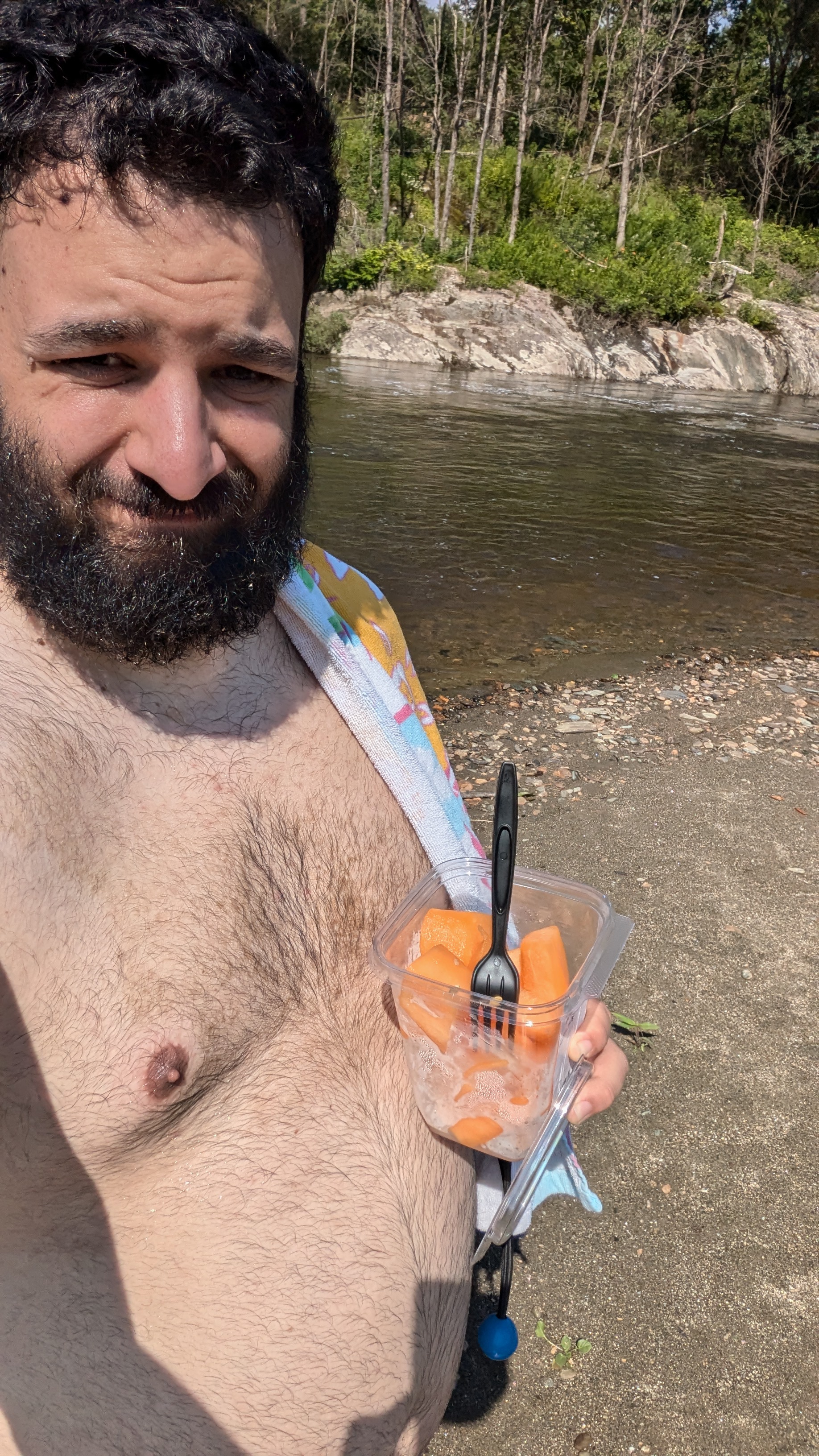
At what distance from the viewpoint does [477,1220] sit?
1594 mm

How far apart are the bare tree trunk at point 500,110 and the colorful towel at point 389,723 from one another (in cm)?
2992

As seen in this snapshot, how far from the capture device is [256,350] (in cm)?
134

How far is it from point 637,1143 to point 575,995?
1.29 m

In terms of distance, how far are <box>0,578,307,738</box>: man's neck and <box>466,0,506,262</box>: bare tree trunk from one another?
74.8ft

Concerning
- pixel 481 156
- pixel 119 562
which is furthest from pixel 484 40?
pixel 119 562

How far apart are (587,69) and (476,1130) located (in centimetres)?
3486

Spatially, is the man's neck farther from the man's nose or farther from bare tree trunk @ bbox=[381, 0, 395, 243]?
bare tree trunk @ bbox=[381, 0, 395, 243]

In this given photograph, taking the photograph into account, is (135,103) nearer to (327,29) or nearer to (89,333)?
(89,333)

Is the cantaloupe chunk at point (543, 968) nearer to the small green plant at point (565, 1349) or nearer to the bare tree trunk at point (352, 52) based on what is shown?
the small green plant at point (565, 1349)

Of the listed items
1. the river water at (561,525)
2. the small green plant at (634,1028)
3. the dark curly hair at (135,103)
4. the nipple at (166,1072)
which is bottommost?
the river water at (561,525)

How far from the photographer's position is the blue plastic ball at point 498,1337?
1.66 metres

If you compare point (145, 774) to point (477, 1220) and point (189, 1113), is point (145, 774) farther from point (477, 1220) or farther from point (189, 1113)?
point (477, 1220)

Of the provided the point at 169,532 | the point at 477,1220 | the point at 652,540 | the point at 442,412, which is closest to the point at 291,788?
the point at 169,532

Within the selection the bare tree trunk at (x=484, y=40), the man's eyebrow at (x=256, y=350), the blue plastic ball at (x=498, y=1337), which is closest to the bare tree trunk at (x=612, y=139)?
the bare tree trunk at (x=484, y=40)
